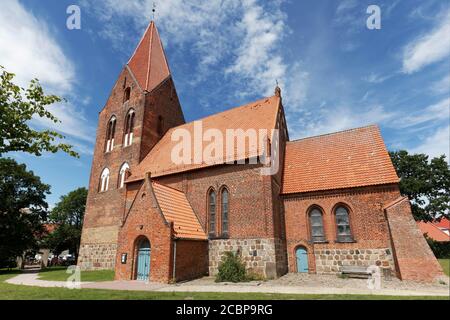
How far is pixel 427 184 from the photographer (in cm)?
3209

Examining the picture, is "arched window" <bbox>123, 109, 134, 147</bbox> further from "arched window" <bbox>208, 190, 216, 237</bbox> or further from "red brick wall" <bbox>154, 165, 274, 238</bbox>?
"arched window" <bbox>208, 190, 216, 237</bbox>

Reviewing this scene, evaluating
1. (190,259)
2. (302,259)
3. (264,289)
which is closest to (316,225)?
(302,259)

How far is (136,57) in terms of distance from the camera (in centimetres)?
2658

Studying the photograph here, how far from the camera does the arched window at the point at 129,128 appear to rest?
22.7 meters

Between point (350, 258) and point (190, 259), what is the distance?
823 cm

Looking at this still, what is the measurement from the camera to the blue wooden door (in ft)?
49.6

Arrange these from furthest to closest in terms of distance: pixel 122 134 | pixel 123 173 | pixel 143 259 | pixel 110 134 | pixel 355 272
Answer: pixel 110 134 < pixel 122 134 < pixel 123 173 < pixel 143 259 < pixel 355 272

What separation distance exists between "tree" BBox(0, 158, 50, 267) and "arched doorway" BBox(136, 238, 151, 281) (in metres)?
18.6

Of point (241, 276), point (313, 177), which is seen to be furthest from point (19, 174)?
point (313, 177)

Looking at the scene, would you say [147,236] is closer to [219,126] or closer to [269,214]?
[269,214]

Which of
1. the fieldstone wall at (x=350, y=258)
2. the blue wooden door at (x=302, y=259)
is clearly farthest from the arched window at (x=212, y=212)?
the fieldstone wall at (x=350, y=258)
